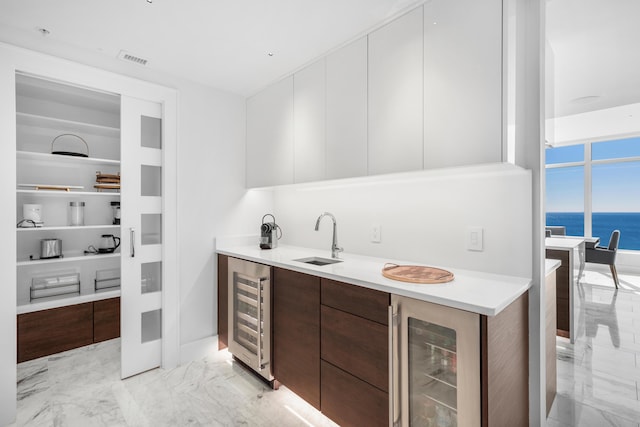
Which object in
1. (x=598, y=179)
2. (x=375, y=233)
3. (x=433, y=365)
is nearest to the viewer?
(x=433, y=365)

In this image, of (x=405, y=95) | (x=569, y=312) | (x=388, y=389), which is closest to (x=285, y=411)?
(x=388, y=389)

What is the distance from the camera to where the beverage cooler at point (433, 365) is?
113 cm

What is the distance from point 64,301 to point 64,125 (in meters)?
1.63

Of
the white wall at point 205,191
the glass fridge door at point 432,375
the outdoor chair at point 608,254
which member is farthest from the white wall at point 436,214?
the outdoor chair at point 608,254

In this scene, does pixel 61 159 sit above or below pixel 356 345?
above

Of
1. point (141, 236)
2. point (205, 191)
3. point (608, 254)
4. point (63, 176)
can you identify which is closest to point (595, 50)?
point (205, 191)

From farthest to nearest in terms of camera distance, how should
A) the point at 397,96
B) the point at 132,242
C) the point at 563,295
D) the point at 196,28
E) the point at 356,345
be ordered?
the point at 563,295 < the point at 132,242 < the point at 196,28 < the point at 397,96 < the point at 356,345

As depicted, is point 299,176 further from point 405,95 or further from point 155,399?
point 155,399

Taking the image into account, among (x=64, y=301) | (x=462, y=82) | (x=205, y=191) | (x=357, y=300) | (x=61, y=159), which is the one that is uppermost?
(x=462, y=82)

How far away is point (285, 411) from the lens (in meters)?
1.85

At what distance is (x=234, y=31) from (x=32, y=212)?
231 centimetres

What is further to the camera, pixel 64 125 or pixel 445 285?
pixel 64 125

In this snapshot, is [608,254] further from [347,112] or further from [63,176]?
[63,176]

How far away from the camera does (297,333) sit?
6.07 ft
